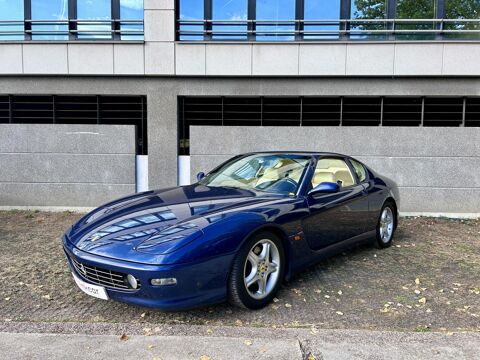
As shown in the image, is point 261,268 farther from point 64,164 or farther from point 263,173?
point 64,164

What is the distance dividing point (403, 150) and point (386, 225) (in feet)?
10.3

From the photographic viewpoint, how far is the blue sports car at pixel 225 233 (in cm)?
321

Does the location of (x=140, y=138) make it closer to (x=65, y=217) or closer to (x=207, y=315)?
(x=65, y=217)

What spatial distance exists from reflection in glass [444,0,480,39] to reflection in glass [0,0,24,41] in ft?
29.4

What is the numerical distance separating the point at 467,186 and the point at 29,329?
814 centimetres

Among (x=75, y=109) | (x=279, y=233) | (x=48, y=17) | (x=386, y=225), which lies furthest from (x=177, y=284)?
(x=48, y=17)

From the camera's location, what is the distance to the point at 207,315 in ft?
11.9

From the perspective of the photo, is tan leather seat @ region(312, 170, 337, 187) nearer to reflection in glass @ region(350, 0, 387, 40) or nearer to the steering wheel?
the steering wheel

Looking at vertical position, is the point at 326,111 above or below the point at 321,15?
below

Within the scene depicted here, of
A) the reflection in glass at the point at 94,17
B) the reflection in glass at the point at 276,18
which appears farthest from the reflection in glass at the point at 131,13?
the reflection in glass at the point at 276,18

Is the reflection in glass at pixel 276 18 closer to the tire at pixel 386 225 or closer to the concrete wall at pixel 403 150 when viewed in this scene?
the concrete wall at pixel 403 150

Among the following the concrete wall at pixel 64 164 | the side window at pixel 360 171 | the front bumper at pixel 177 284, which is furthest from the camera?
the concrete wall at pixel 64 164

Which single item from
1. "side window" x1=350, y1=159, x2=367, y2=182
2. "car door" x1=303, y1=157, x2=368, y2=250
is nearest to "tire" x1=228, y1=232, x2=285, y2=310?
"car door" x1=303, y1=157, x2=368, y2=250

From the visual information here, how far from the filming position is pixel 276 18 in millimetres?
8938
